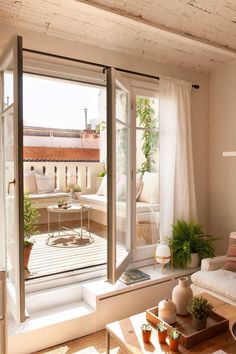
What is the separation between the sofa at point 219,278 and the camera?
2.33m

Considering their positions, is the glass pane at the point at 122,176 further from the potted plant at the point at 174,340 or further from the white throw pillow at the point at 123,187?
the potted plant at the point at 174,340

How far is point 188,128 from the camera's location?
3365 mm

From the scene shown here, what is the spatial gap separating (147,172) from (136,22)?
1555mm

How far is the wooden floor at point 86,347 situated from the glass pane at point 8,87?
1935 millimetres

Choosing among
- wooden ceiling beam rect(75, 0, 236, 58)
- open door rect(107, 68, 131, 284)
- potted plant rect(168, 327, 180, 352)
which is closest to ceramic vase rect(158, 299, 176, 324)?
potted plant rect(168, 327, 180, 352)

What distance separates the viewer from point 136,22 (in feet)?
8.00

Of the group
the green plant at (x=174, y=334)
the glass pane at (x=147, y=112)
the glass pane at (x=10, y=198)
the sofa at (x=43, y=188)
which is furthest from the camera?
the sofa at (x=43, y=188)

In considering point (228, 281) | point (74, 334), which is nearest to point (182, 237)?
point (228, 281)

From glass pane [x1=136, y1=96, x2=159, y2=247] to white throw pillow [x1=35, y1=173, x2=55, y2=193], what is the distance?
3.55 metres

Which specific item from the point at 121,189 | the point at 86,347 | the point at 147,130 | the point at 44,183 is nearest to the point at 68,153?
the point at 44,183

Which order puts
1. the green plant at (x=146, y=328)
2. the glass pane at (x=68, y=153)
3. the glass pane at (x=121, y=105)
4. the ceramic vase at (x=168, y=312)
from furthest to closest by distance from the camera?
the glass pane at (x=68, y=153) → the glass pane at (x=121, y=105) → the ceramic vase at (x=168, y=312) → the green plant at (x=146, y=328)

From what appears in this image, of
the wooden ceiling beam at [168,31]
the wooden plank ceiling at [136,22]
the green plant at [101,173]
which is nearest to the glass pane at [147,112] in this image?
the wooden plank ceiling at [136,22]

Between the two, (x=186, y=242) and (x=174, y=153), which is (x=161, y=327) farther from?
(x=174, y=153)

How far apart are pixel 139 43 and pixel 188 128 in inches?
42.3
